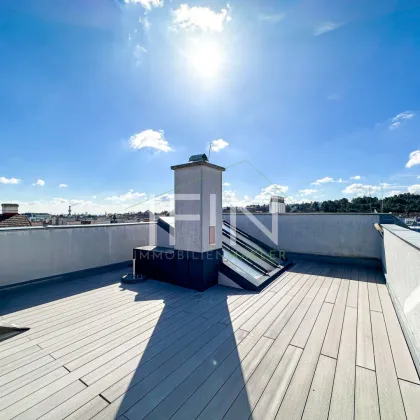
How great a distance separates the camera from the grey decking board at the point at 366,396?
4.23 feet

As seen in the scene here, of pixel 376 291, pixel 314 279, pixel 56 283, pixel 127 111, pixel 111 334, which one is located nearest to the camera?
pixel 111 334

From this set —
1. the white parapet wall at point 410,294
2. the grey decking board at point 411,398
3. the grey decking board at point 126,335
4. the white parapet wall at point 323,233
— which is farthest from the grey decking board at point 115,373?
the white parapet wall at point 323,233

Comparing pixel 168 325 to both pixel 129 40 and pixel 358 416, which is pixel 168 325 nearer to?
pixel 358 416

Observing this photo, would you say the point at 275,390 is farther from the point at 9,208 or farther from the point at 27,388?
the point at 9,208

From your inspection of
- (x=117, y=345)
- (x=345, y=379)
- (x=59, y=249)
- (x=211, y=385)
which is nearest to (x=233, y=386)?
(x=211, y=385)

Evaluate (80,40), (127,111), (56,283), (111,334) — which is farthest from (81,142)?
(111,334)

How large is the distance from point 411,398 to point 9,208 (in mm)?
12212

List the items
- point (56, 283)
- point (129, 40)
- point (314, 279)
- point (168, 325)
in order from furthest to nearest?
point (129, 40) < point (314, 279) < point (56, 283) < point (168, 325)

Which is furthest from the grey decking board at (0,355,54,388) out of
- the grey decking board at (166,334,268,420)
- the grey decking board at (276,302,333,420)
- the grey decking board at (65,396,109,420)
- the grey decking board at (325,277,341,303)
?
the grey decking board at (325,277,341,303)

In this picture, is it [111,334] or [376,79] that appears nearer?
[111,334]

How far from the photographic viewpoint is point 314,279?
433 cm

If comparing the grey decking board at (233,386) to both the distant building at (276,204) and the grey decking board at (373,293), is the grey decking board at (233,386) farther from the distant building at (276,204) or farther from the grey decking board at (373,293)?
the distant building at (276,204)

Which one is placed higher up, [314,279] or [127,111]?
[127,111]

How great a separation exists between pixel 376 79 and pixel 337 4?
6.53 ft
